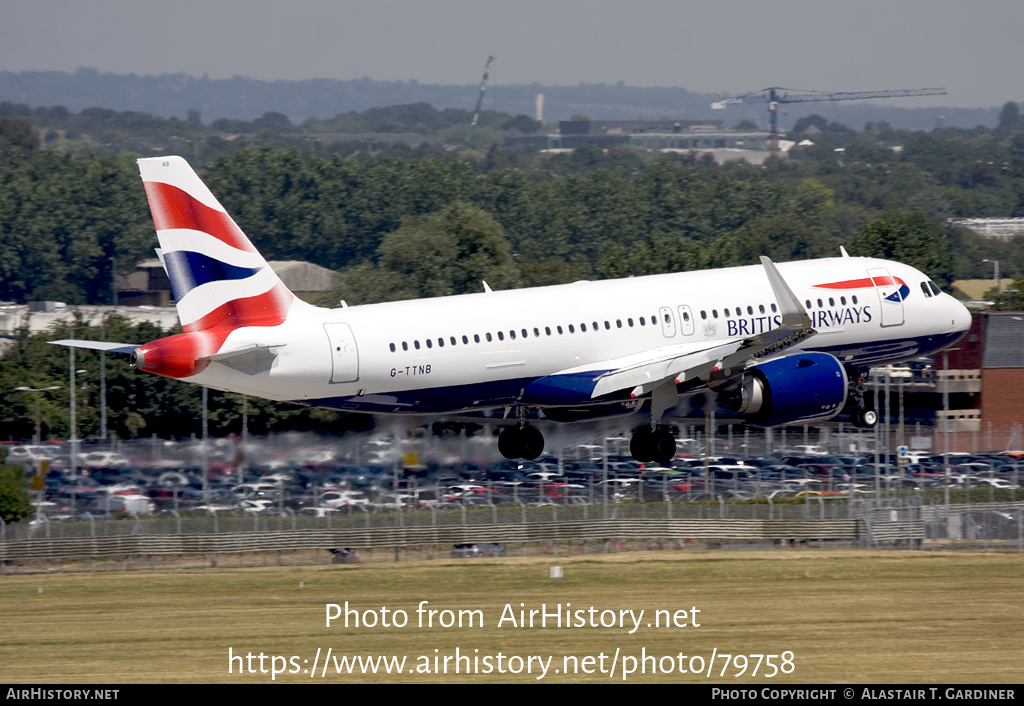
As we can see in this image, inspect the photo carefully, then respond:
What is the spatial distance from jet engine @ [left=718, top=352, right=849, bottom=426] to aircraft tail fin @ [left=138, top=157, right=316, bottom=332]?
53.6 ft

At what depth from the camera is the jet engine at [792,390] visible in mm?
51125

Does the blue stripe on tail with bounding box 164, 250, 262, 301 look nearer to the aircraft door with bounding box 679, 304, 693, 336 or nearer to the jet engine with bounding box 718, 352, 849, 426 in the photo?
the aircraft door with bounding box 679, 304, 693, 336

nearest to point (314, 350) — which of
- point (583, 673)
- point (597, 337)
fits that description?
point (597, 337)

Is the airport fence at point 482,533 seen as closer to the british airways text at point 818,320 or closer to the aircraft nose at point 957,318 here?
the aircraft nose at point 957,318

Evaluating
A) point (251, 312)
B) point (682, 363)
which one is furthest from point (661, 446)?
point (251, 312)

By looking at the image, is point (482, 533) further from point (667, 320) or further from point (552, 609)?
point (667, 320)

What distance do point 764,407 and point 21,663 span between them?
24721 mm

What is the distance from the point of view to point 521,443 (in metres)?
54.8

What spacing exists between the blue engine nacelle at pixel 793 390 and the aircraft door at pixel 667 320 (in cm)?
309

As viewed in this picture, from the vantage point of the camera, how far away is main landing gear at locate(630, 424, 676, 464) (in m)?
53.6

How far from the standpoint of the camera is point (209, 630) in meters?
50.8

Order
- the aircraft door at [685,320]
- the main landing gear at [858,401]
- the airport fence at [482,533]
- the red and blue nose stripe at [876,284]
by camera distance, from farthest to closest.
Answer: the airport fence at [482,533]
the main landing gear at [858,401]
the red and blue nose stripe at [876,284]
the aircraft door at [685,320]

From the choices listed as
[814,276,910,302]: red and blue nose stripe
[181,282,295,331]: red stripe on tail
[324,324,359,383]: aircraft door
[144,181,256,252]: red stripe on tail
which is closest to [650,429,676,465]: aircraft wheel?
[814,276,910,302]: red and blue nose stripe

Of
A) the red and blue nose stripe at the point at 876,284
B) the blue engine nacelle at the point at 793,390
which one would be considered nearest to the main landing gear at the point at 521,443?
the blue engine nacelle at the point at 793,390
